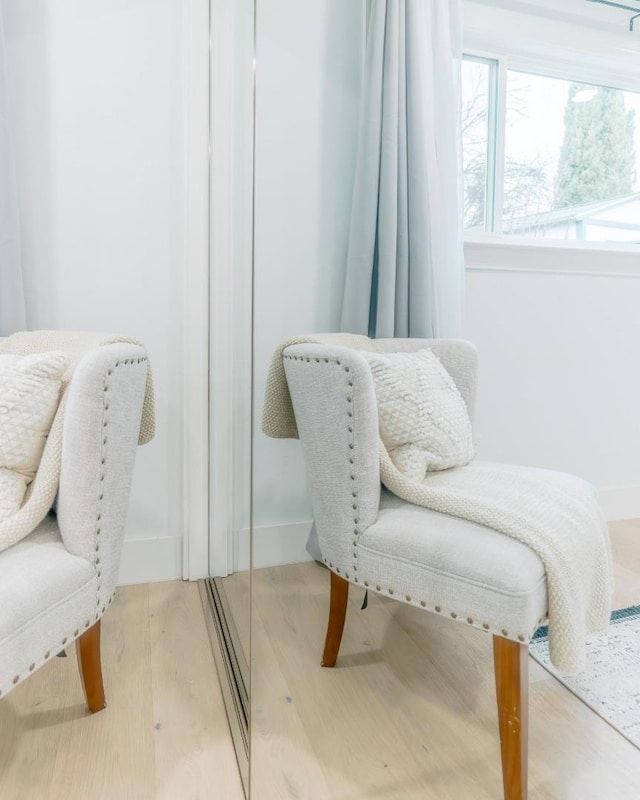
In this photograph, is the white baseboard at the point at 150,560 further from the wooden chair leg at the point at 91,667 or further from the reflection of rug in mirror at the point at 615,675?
the reflection of rug in mirror at the point at 615,675

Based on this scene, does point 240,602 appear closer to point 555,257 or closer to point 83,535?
point 83,535

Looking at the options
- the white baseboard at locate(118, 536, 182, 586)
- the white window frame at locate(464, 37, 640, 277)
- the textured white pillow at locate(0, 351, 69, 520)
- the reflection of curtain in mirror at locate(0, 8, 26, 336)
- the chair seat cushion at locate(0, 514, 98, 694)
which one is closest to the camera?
the white window frame at locate(464, 37, 640, 277)

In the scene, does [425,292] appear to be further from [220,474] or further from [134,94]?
[134,94]

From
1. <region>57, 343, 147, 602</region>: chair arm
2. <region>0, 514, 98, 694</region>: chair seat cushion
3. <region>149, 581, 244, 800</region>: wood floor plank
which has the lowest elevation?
<region>149, 581, 244, 800</region>: wood floor plank

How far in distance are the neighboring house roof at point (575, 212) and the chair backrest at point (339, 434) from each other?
1.13 feet

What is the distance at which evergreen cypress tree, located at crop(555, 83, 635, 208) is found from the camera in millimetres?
777

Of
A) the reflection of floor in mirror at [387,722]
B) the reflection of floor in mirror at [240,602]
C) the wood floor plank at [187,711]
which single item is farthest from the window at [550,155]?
the wood floor plank at [187,711]

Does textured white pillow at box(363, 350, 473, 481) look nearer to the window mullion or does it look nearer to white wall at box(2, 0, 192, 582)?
the window mullion

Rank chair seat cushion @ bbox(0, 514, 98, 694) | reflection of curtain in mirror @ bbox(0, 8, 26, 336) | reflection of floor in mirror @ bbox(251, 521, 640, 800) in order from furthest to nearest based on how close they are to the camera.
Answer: reflection of curtain in mirror @ bbox(0, 8, 26, 336) < reflection of floor in mirror @ bbox(251, 521, 640, 800) < chair seat cushion @ bbox(0, 514, 98, 694)

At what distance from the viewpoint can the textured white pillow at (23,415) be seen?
43.9 inches

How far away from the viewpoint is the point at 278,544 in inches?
44.2

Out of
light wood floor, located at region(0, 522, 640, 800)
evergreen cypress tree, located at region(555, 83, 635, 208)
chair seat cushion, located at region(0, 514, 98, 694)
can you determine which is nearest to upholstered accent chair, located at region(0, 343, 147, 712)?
chair seat cushion, located at region(0, 514, 98, 694)

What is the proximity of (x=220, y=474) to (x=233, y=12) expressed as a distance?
120 centimetres

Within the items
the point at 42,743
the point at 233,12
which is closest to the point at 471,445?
the point at 42,743
